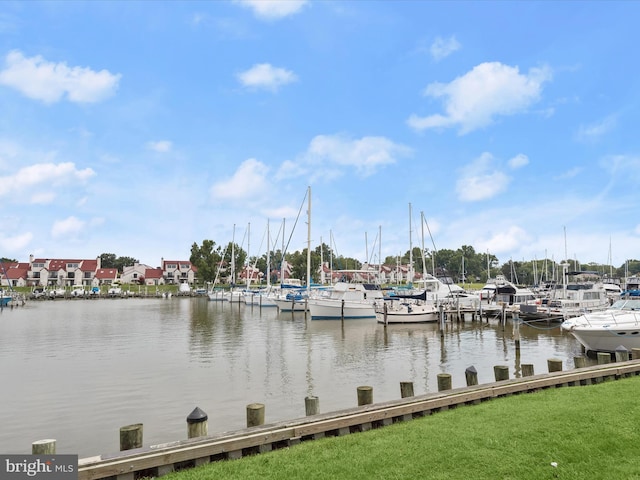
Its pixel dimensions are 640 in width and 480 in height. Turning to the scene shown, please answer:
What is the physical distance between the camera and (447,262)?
168 m

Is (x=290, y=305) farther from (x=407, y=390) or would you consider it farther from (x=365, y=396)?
(x=365, y=396)

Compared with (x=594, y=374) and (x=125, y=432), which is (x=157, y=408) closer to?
(x=125, y=432)

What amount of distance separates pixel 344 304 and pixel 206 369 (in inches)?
1098

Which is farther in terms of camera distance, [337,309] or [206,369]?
[337,309]

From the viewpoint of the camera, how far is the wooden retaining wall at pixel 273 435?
718cm

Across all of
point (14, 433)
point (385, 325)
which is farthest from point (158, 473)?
point (385, 325)

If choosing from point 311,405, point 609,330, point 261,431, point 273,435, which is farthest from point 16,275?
point 273,435

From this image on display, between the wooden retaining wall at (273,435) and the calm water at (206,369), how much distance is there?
535 centimetres

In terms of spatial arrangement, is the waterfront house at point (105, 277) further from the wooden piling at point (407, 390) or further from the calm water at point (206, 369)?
the wooden piling at point (407, 390)

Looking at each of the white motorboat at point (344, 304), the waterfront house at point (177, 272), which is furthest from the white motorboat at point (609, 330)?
the waterfront house at point (177, 272)

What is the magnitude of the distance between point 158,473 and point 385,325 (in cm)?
3683

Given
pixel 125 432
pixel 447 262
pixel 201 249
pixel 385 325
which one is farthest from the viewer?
pixel 447 262

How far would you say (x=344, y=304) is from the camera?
162 feet

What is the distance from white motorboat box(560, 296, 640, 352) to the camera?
24422mm
